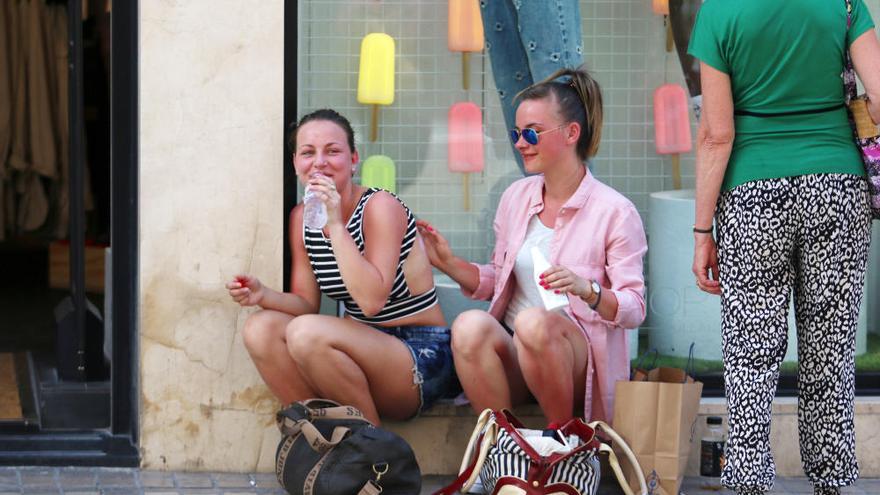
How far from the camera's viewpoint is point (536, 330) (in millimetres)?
4867

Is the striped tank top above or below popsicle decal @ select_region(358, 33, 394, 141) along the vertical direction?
below

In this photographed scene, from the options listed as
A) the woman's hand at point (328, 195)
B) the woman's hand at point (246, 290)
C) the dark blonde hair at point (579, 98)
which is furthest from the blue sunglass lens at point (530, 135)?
the woman's hand at point (246, 290)

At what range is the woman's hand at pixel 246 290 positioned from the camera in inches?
198

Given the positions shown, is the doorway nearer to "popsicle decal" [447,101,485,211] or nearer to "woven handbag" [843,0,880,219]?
"popsicle decal" [447,101,485,211]

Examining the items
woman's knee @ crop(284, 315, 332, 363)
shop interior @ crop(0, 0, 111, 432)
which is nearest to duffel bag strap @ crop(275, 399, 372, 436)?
woman's knee @ crop(284, 315, 332, 363)

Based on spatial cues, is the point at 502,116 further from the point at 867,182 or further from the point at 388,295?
the point at 867,182

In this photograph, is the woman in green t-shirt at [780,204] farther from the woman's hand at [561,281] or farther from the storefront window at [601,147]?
the storefront window at [601,147]

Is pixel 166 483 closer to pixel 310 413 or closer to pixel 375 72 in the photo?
pixel 310 413

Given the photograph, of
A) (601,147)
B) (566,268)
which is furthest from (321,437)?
(601,147)

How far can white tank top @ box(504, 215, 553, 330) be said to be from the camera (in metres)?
5.16

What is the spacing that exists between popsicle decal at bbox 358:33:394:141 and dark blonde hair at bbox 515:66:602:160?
63 centimetres

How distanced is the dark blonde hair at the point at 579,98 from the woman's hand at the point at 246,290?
1.10 meters

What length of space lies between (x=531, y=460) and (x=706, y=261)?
806 mm

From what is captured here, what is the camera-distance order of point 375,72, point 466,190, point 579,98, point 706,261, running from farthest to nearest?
point 466,190 < point 375,72 < point 579,98 < point 706,261
